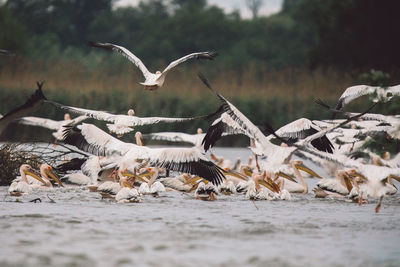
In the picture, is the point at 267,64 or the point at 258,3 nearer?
the point at 267,64

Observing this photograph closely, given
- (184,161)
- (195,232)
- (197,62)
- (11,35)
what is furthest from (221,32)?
(195,232)

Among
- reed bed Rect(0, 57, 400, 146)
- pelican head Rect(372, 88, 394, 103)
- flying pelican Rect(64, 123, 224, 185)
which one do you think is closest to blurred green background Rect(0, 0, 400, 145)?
reed bed Rect(0, 57, 400, 146)

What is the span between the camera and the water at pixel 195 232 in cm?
626

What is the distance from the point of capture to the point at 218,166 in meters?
10.1

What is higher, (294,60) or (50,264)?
(294,60)

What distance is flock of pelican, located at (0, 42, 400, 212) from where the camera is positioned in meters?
8.75

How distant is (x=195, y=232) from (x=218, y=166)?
107 inches

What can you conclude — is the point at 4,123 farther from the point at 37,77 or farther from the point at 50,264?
the point at 37,77

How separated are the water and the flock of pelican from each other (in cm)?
24

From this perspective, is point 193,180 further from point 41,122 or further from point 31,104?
point 41,122

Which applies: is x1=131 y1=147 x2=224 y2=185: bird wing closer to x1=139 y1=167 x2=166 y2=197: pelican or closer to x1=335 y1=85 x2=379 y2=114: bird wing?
x1=139 y1=167 x2=166 y2=197: pelican

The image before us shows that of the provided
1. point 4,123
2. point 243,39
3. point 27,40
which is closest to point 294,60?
point 243,39

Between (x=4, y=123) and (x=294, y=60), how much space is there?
27.2m

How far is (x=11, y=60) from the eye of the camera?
22.5 m
